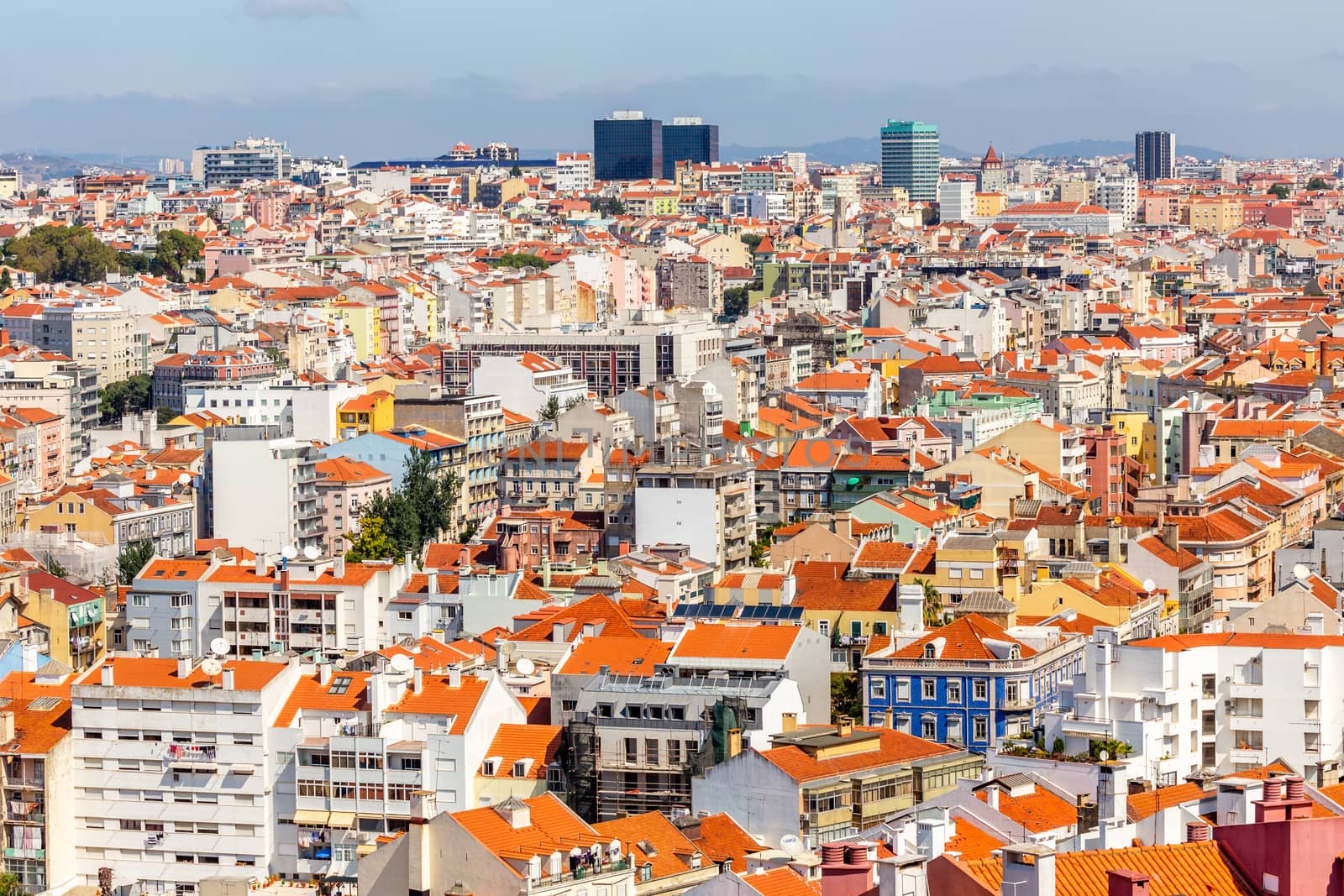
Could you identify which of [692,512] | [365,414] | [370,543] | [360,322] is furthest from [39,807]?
[360,322]

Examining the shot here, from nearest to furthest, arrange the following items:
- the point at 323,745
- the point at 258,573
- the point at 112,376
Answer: the point at 323,745 → the point at 258,573 → the point at 112,376

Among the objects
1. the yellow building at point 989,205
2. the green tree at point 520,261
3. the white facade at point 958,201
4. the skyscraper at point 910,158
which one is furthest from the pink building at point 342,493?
the skyscraper at point 910,158

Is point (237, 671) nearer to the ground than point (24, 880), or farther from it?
farther from it

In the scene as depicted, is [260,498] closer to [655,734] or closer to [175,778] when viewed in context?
[175,778]

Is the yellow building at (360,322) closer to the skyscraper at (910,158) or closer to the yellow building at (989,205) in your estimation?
the yellow building at (989,205)

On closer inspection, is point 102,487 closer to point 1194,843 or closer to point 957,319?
point 957,319

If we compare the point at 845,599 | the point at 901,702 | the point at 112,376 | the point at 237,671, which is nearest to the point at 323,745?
the point at 237,671
